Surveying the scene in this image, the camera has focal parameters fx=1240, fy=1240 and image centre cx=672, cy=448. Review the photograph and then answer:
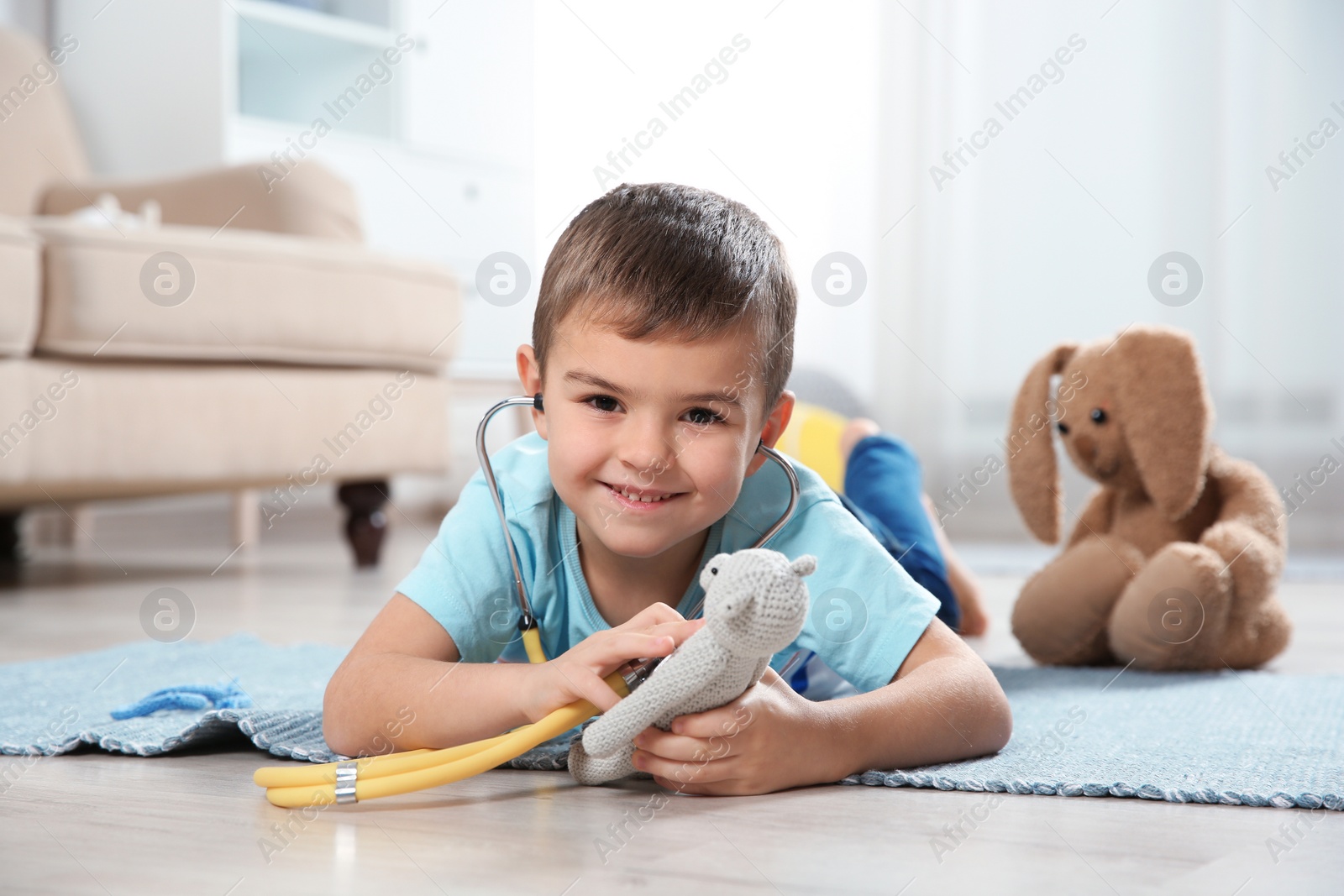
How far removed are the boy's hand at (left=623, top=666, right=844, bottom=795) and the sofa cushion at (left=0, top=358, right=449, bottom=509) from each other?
124cm

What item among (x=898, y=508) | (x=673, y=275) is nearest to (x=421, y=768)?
(x=673, y=275)

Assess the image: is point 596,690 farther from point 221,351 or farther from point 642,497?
point 221,351

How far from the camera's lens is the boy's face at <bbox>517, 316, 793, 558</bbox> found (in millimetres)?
738

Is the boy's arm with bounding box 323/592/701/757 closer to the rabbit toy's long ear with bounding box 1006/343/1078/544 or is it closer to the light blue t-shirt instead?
the light blue t-shirt

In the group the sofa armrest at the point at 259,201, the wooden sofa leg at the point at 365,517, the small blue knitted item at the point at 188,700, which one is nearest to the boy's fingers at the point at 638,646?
the small blue knitted item at the point at 188,700

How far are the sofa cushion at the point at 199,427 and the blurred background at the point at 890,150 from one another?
75 cm

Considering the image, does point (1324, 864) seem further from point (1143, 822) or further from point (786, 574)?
point (786, 574)

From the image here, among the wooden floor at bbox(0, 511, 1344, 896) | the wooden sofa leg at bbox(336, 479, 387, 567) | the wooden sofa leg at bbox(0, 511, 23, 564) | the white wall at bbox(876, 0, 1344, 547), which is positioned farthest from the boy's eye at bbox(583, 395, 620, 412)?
the white wall at bbox(876, 0, 1344, 547)

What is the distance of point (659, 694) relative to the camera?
2.12 ft

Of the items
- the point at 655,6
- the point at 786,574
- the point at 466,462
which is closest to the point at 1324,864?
the point at 786,574

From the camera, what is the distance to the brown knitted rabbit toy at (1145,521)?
1.23 meters

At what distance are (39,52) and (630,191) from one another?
240 centimetres

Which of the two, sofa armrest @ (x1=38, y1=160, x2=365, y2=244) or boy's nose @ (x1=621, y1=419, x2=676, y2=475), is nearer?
boy's nose @ (x1=621, y1=419, x2=676, y2=475)

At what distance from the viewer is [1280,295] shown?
2646 millimetres
